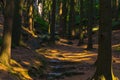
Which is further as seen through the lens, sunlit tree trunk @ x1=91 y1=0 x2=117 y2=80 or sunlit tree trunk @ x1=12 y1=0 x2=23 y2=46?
sunlit tree trunk @ x1=12 y1=0 x2=23 y2=46

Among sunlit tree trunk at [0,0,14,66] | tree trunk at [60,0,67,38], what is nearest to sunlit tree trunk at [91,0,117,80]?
sunlit tree trunk at [0,0,14,66]

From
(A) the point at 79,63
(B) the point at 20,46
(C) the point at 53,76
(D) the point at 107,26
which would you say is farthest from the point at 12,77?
(B) the point at 20,46

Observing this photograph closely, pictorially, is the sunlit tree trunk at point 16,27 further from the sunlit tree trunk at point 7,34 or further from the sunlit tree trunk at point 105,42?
the sunlit tree trunk at point 105,42

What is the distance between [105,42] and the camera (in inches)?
505

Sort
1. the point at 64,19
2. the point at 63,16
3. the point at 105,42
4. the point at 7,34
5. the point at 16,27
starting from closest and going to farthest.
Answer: the point at 105,42, the point at 7,34, the point at 16,27, the point at 63,16, the point at 64,19

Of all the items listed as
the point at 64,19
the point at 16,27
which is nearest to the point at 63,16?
the point at 64,19

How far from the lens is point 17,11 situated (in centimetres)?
2216

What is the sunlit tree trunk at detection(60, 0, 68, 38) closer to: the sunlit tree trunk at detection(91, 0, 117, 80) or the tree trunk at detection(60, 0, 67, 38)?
the tree trunk at detection(60, 0, 67, 38)

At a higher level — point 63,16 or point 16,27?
point 16,27

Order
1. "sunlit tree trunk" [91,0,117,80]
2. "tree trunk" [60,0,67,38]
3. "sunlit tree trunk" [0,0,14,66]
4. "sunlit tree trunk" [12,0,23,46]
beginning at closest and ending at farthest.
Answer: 1. "sunlit tree trunk" [91,0,117,80]
2. "sunlit tree trunk" [0,0,14,66]
3. "sunlit tree trunk" [12,0,23,46]
4. "tree trunk" [60,0,67,38]

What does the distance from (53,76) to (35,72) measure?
95cm

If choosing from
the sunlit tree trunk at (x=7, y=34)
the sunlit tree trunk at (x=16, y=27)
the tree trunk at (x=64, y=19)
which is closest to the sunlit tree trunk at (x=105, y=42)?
the sunlit tree trunk at (x=7, y=34)

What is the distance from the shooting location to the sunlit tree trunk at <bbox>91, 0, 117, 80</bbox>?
12609 millimetres

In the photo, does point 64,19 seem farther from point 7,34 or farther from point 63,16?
point 7,34
